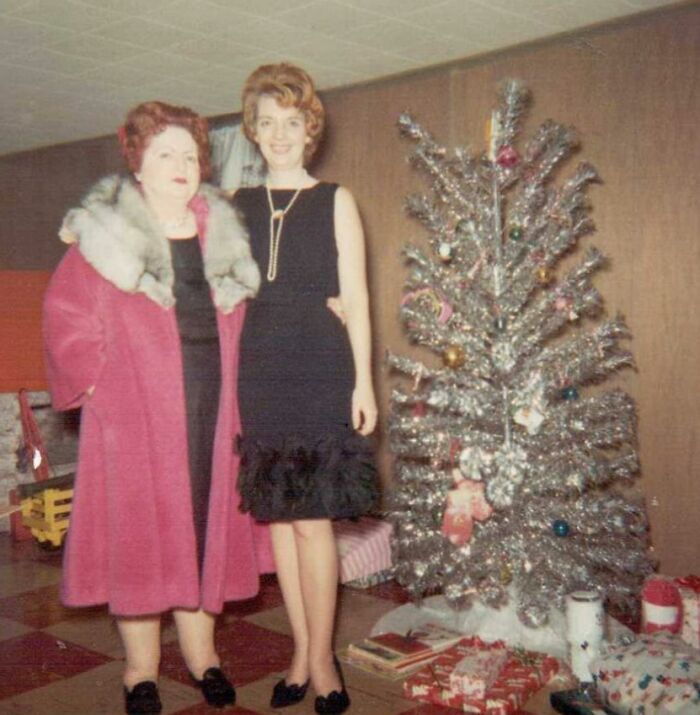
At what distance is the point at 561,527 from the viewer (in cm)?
263

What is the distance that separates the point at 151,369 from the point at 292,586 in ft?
2.11

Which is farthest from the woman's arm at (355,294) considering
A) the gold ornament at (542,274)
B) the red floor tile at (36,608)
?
the red floor tile at (36,608)

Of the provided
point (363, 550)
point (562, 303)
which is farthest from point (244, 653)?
point (562, 303)

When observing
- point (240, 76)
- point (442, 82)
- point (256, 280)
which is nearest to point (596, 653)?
point (256, 280)

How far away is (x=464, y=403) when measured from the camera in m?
2.73

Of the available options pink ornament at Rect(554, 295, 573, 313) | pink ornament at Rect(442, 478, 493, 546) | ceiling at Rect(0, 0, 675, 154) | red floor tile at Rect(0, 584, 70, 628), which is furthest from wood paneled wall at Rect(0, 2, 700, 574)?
red floor tile at Rect(0, 584, 70, 628)

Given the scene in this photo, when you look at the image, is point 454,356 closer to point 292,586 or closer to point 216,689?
point 292,586

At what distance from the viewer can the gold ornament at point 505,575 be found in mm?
2697

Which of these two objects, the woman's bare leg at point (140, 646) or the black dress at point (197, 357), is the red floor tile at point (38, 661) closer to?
the woman's bare leg at point (140, 646)

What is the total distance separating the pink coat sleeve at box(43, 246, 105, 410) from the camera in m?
2.11

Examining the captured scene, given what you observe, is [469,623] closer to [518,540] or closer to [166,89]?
[518,540]

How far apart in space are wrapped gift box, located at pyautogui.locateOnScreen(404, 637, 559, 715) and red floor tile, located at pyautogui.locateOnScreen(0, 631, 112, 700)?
3.10 ft

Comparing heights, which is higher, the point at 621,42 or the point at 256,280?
the point at 621,42

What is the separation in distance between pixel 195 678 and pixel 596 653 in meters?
1.06
